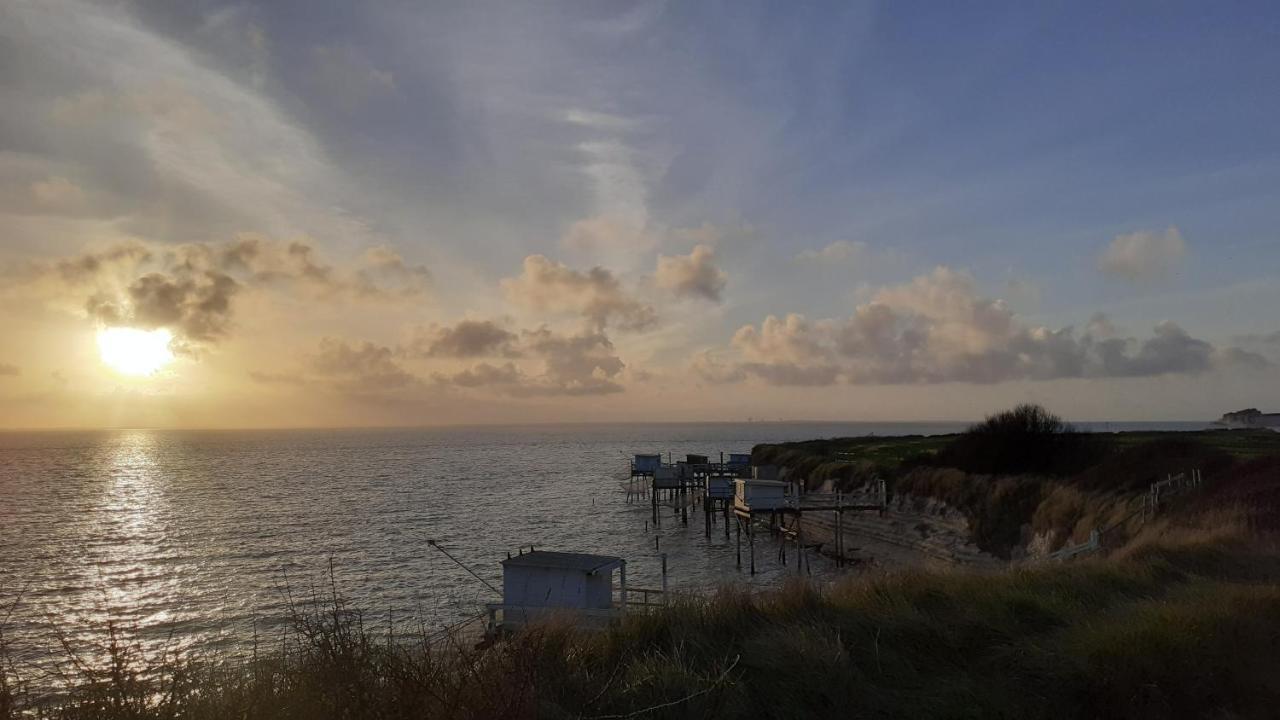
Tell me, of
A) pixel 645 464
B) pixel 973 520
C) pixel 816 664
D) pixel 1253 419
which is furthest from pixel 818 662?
pixel 1253 419

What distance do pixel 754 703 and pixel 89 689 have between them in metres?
5.71

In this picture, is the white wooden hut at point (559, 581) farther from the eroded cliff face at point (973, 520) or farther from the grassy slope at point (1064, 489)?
the grassy slope at point (1064, 489)

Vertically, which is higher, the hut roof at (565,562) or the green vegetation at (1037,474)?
the green vegetation at (1037,474)

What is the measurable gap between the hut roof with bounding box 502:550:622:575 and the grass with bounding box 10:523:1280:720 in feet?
46.1

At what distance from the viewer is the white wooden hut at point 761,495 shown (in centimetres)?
4578

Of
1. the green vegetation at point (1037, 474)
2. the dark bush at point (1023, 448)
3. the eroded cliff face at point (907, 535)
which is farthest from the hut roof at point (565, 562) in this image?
the dark bush at point (1023, 448)

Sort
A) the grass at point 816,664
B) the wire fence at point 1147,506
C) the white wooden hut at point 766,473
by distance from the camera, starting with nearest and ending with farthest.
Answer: the grass at point 816,664 → the wire fence at point 1147,506 → the white wooden hut at point 766,473

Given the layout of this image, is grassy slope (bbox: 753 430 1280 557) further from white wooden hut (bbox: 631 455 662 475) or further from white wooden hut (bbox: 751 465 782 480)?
white wooden hut (bbox: 631 455 662 475)

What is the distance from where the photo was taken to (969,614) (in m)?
10.2

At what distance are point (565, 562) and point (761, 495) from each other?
23285mm

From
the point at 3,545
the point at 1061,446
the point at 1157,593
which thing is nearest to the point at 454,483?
the point at 3,545

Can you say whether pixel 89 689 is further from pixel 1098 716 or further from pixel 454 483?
pixel 454 483

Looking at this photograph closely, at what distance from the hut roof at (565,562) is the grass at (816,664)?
14060mm

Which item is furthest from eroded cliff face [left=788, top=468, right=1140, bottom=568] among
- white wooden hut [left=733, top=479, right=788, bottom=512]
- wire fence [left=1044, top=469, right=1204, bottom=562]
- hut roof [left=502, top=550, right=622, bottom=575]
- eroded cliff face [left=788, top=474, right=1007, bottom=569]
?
hut roof [left=502, top=550, right=622, bottom=575]
